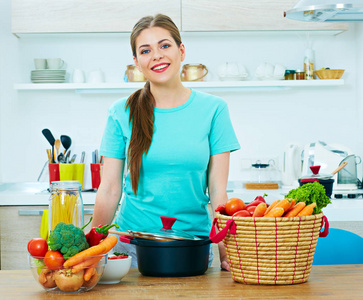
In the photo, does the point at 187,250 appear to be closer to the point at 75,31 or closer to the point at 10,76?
the point at 75,31

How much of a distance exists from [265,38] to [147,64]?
2259 millimetres

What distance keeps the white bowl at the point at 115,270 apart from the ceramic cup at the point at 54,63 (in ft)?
8.04

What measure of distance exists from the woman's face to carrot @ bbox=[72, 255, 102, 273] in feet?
2.09

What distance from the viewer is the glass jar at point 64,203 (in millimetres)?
1596

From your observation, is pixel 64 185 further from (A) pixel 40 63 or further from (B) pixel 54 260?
(A) pixel 40 63

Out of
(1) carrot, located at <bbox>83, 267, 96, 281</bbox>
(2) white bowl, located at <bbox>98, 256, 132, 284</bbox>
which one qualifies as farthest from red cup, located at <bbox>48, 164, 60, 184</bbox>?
(1) carrot, located at <bbox>83, 267, 96, 281</bbox>

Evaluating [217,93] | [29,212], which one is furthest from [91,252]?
[217,93]

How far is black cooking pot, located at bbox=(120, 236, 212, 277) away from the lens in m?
1.54

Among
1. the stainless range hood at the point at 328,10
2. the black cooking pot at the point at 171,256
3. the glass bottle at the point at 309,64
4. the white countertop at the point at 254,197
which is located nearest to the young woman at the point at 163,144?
the black cooking pot at the point at 171,256

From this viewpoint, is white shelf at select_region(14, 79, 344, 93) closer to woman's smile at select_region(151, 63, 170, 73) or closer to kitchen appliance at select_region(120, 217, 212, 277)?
woman's smile at select_region(151, 63, 170, 73)

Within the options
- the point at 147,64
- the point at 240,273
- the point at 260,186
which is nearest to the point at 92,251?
the point at 240,273

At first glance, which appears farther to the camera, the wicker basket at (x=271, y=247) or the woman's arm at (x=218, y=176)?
Result: the woman's arm at (x=218, y=176)

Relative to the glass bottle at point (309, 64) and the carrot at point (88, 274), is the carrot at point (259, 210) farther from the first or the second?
the glass bottle at point (309, 64)

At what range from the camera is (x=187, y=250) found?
1.55 meters
